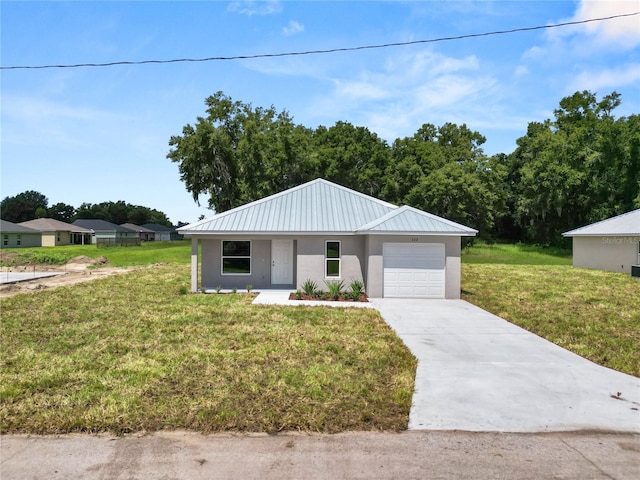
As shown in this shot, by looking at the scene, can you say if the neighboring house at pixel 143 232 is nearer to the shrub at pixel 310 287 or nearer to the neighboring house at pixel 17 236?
the neighboring house at pixel 17 236

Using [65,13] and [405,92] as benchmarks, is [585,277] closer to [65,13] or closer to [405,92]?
[405,92]

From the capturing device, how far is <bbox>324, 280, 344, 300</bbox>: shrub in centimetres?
1521

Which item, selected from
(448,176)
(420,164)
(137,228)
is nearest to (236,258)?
(448,176)

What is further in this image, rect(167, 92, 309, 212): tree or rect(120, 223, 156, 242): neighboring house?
rect(120, 223, 156, 242): neighboring house

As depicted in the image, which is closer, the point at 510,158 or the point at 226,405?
the point at 226,405

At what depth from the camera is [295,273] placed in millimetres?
17641

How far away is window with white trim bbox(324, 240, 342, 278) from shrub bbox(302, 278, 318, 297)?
73cm

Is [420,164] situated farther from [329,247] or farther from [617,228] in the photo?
[329,247]

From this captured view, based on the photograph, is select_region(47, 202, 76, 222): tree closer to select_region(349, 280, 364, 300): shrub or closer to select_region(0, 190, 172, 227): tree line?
select_region(0, 190, 172, 227): tree line

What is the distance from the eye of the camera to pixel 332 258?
1677 cm

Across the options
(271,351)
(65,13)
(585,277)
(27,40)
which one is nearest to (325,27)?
(65,13)

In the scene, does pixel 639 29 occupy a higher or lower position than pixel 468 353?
higher

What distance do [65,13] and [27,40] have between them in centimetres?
151

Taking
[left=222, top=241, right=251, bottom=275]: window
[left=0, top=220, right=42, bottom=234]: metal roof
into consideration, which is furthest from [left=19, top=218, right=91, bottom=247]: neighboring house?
[left=222, top=241, right=251, bottom=275]: window
